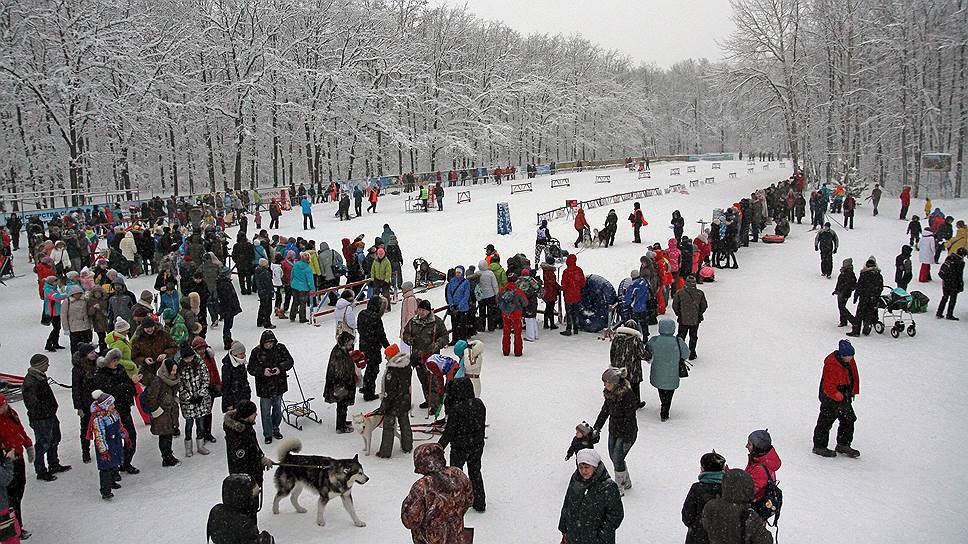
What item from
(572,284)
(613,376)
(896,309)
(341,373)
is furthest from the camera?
(896,309)

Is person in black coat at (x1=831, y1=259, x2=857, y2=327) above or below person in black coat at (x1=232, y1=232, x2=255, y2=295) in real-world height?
below

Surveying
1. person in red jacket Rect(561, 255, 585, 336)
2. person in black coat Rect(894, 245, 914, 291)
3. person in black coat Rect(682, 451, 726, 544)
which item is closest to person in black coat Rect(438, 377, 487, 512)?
person in black coat Rect(682, 451, 726, 544)

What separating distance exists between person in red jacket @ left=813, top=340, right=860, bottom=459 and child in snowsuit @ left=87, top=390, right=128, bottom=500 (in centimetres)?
822

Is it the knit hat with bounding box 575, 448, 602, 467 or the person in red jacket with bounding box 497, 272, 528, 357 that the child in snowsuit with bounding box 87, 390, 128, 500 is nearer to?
the knit hat with bounding box 575, 448, 602, 467

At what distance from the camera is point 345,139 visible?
147 ft

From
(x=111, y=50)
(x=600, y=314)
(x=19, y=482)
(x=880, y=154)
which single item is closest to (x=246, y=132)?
(x=111, y=50)

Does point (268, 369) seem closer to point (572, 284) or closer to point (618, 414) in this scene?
point (618, 414)

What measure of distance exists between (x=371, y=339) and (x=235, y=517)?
5.37m

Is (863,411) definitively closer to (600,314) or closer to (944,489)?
(944,489)

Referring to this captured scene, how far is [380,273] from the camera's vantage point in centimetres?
1508

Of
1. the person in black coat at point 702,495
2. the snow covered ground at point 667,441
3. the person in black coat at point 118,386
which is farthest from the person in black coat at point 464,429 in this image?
the person in black coat at point 118,386

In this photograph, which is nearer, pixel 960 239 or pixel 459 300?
pixel 459 300

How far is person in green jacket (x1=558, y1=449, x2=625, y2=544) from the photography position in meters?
5.01

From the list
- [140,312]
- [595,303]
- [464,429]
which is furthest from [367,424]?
[595,303]
